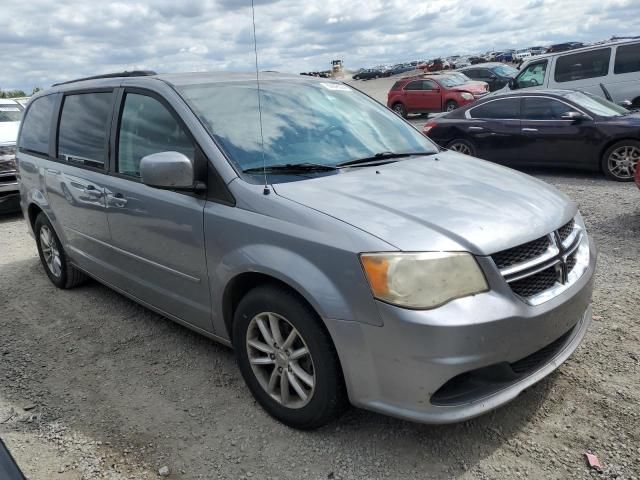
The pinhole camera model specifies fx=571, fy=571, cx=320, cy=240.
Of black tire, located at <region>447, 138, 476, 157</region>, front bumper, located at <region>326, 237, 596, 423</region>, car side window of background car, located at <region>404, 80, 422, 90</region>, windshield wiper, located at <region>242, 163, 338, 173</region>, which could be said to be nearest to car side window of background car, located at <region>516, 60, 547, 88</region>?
black tire, located at <region>447, 138, 476, 157</region>

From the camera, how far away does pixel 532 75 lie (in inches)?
504

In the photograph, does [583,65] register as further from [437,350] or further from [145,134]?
[437,350]

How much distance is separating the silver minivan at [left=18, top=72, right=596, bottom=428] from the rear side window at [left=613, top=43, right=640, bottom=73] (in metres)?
9.86

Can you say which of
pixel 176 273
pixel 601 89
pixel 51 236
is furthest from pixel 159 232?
pixel 601 89

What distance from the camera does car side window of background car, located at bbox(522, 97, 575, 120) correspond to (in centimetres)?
901

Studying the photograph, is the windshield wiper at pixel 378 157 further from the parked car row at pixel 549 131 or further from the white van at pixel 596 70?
the white van at pixel 596 70

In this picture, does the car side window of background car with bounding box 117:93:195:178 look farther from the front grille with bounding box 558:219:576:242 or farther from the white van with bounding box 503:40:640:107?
the white van with bounding box 503:40:640:107

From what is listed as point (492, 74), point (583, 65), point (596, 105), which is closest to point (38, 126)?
point (596, 105)

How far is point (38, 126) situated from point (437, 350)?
14.4 ft

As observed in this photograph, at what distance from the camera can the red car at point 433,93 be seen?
20.1 meters

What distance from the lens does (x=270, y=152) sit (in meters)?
3.15

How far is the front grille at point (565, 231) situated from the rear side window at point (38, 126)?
162 inches

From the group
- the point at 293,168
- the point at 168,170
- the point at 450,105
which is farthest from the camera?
the point at 450,105

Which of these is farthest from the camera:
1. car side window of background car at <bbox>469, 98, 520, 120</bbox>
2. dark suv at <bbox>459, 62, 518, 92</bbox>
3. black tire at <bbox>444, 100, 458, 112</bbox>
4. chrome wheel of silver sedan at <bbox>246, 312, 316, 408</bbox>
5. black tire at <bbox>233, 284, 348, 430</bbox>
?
dark suv at <bbox>459, 62, 518, 92</bbox>
